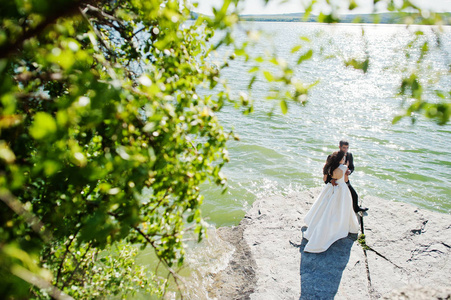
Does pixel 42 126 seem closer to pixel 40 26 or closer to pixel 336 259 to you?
pixel 40 26

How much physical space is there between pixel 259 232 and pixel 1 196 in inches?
286

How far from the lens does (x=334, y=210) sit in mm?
7176

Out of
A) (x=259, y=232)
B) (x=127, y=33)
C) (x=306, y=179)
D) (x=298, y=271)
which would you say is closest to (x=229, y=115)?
(x=306, y=179)

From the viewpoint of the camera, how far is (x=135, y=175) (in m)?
1.58

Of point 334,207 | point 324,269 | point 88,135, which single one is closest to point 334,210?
point 334,207

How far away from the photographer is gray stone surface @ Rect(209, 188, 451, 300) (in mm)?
5875

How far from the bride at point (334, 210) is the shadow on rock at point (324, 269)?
0.23 metres

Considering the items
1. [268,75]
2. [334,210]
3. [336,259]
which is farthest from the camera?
[334,210]

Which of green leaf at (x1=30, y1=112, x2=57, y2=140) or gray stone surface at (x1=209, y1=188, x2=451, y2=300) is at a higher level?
green leaf at (x1=30, y1=112, x2=57, y2=140)

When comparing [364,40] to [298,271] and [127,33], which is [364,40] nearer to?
[127,33]

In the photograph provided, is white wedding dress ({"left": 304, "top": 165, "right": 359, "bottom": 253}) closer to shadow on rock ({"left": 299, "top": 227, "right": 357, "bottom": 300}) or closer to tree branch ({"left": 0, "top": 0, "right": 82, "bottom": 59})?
shadow on rock ({"left": 299, "top": 227, "right": 357, "bottom": 300})

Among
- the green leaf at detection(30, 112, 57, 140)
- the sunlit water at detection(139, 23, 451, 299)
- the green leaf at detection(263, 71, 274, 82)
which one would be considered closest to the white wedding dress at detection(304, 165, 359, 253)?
the sunlit water at detection(139, 23, 451, 299)

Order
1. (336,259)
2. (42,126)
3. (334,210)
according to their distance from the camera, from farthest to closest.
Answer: (334,210), (336,259), (42,126)

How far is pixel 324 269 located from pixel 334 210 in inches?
60.8
